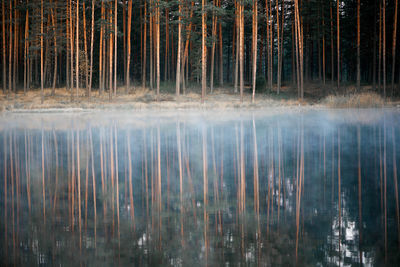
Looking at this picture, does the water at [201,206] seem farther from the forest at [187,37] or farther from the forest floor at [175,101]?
the forest at [187,37]

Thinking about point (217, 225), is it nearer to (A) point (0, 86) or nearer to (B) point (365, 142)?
(B) point (365, 142)

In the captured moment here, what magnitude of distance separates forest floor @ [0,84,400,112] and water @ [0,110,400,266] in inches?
815

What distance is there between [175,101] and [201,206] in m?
29.9

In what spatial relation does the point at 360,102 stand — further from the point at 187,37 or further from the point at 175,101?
the point at 187,37

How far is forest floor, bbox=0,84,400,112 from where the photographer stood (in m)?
30.5

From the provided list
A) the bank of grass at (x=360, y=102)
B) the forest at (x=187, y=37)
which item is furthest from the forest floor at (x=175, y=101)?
the forest at (x=187, y=37)

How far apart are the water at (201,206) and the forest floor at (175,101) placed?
815 inches

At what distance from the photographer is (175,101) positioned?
35188 mm

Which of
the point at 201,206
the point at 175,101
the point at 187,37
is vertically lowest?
the point at 201,206

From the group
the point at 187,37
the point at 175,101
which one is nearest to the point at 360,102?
the point at 175,101

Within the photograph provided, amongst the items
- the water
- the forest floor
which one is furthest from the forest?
the water

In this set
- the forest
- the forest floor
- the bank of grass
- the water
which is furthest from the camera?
the forest

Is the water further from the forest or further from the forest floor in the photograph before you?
the forest

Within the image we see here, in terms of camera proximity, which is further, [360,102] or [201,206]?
[360,102]
